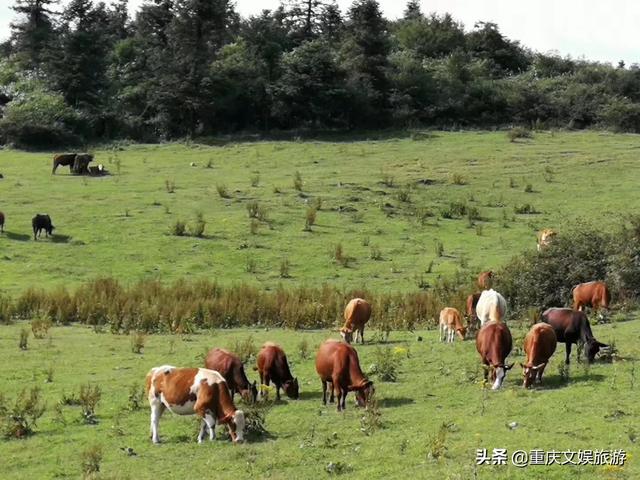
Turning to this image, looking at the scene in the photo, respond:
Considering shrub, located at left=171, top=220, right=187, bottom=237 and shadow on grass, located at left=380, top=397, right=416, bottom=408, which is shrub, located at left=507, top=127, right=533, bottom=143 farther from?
shadow on grass, located at left=380, top=397, right=416, bottom=408

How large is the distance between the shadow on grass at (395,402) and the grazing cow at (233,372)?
2.15 metres

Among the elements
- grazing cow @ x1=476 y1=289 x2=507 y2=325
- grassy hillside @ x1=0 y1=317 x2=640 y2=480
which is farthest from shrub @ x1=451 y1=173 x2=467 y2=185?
grassy hillside @ x1=0 y1=317 x2=640 y2=480

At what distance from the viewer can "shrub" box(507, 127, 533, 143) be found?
50656 mm

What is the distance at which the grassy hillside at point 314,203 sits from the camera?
96.2 feet

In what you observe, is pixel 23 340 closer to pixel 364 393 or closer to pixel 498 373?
pixel 364 393

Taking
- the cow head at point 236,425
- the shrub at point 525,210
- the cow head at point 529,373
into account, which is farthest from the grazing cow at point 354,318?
the shrub at point 525,210

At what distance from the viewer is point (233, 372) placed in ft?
48.3

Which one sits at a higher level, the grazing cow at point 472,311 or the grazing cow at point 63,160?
the grazing cow at point 63,160

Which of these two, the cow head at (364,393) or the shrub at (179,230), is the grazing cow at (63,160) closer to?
the shrub at (179,230)

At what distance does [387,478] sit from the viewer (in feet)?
35.2

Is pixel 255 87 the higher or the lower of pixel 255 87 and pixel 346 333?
the higher

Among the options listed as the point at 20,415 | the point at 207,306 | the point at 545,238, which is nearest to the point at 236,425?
the point at 20,415

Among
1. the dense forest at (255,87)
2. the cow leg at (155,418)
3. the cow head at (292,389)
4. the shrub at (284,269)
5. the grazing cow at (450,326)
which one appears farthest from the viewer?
the dense forest at (255,87)

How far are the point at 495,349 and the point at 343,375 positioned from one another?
270 centimetres
